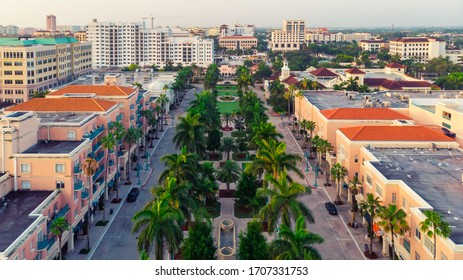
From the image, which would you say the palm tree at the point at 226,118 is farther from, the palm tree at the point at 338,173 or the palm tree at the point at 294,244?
the palm tree at the point at 294,244

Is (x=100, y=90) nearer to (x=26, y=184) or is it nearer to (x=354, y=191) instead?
(x=26, y=184)

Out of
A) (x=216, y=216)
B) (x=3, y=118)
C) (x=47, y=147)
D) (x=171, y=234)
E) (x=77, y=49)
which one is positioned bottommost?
(x=216, y=216)

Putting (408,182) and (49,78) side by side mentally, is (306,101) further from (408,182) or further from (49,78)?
(49,78)

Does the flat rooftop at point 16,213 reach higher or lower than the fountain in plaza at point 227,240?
higher

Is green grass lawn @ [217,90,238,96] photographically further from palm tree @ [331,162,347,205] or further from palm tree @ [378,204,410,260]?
palm tree @ [378,204,410,260]

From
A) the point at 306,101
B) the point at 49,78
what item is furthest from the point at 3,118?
the point at 49,78

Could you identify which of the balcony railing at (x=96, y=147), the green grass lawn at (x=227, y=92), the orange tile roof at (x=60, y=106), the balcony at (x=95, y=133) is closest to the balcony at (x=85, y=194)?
the balcony at (x=95, y=133)
